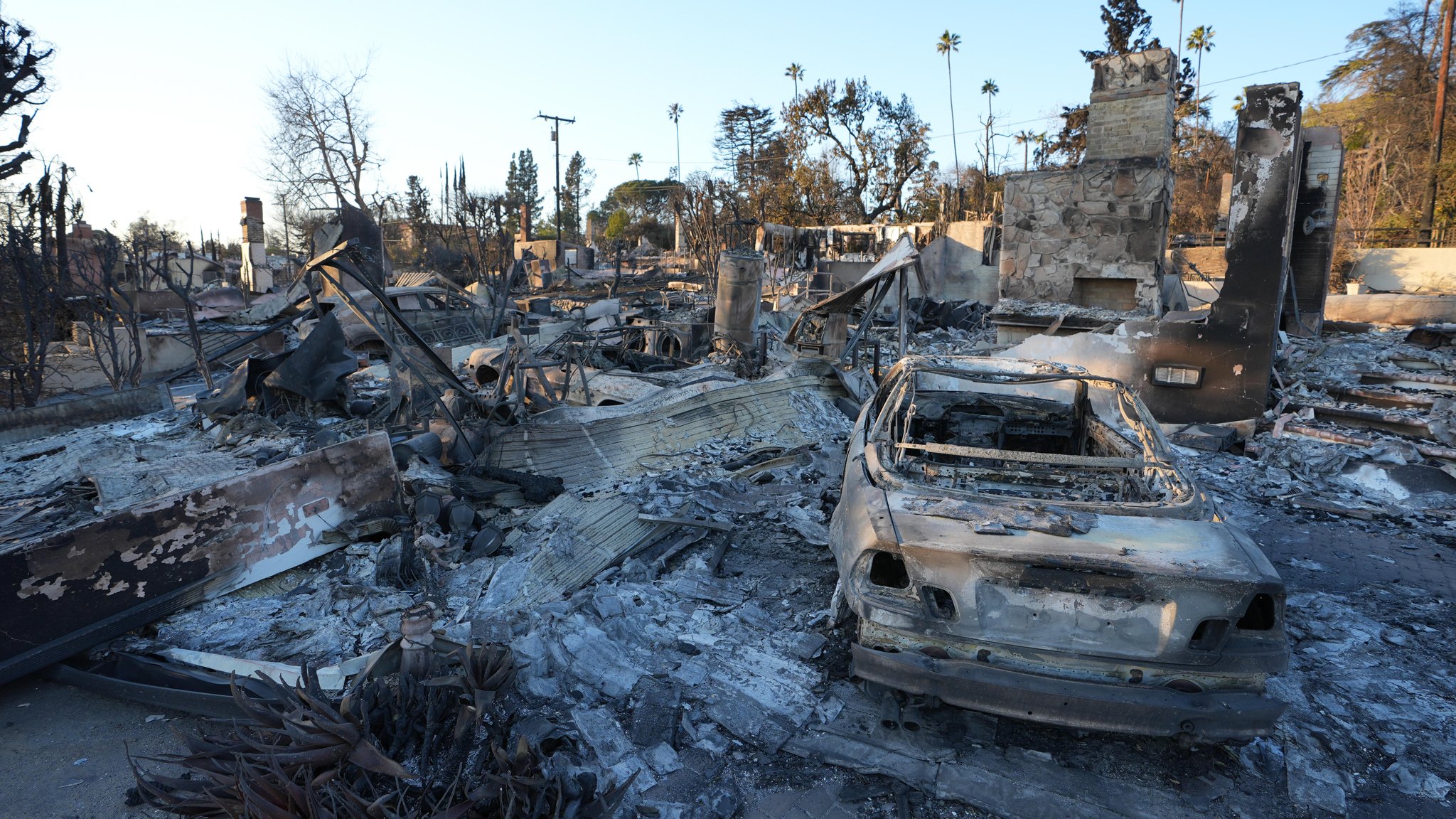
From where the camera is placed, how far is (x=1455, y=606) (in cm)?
424

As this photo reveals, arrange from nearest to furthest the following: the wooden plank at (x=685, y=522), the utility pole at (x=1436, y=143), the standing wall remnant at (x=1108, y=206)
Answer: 1. the wooden plank at (x=685, y=522)
2. the standing wall remnant at (x=1108, y=206)
3. the utility pole at (x=1436, y=143)

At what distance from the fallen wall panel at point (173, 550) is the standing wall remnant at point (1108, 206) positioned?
33.3 feet

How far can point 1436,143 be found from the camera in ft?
67.9

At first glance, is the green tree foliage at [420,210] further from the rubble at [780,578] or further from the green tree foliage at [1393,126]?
the green tree foliage at [1393,126]

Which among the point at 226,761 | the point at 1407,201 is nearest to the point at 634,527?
the point at 226,761

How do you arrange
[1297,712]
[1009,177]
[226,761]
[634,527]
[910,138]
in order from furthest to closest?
[910,138]
[1009,177]
[634,527]
[1297,712]
[226,761]

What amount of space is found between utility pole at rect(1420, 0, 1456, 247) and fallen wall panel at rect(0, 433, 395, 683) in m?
27.0

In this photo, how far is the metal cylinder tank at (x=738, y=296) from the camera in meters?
11.2

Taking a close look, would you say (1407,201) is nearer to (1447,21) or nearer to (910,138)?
(1447,21)

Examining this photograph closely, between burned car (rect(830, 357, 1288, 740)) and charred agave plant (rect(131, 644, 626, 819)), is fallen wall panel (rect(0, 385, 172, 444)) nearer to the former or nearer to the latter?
charred agave plant (rect(131, 644, 626, 819))

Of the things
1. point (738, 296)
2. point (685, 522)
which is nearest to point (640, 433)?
point (685, 522)

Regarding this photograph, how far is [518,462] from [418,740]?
344 cm

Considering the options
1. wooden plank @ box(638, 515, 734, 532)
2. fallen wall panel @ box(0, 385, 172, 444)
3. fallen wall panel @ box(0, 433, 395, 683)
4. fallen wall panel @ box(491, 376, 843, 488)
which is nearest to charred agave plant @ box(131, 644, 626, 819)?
fallen wall panel @ box(0, 433, 395, 683)

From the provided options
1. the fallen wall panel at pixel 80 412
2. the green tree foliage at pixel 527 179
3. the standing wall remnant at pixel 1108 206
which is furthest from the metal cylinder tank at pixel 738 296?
the green tree foliage at pixel 527 179
